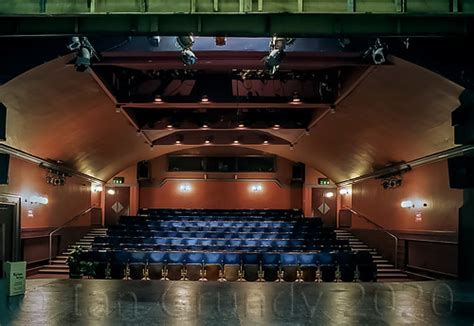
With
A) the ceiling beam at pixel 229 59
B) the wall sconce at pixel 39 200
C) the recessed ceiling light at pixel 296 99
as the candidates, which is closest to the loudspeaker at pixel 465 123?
the ceiling beam at pixel 229 59

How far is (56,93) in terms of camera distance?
11547 mm

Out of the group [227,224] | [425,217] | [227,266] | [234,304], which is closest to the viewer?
[234,304]

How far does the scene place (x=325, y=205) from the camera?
24.2m

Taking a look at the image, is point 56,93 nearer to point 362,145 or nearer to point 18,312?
point 18,312

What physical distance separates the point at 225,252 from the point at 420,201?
18.0 feet

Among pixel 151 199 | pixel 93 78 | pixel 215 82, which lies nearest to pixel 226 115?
pixel 215 82

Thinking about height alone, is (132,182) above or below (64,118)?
below

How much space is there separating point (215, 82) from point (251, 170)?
422 inches

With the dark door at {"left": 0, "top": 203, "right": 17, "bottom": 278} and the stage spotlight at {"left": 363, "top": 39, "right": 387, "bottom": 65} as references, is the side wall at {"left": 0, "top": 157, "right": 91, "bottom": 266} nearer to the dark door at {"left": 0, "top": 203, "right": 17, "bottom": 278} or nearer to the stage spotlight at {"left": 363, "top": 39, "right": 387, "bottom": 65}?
the dark door at {"left": 0, "top": 203, "right": 17, "bottom": 278}

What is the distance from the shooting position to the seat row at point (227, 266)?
1255 cm

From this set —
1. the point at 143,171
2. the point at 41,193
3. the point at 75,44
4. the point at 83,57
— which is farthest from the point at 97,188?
the point at 75,44

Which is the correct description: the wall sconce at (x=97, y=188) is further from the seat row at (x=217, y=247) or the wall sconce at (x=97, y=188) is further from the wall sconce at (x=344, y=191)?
the wall sconce at (x=344, y=191)

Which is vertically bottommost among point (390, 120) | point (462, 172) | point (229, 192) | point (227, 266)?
point (227, 266)

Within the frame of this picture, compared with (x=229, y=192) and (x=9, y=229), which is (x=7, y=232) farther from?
(x=229, y=192)
